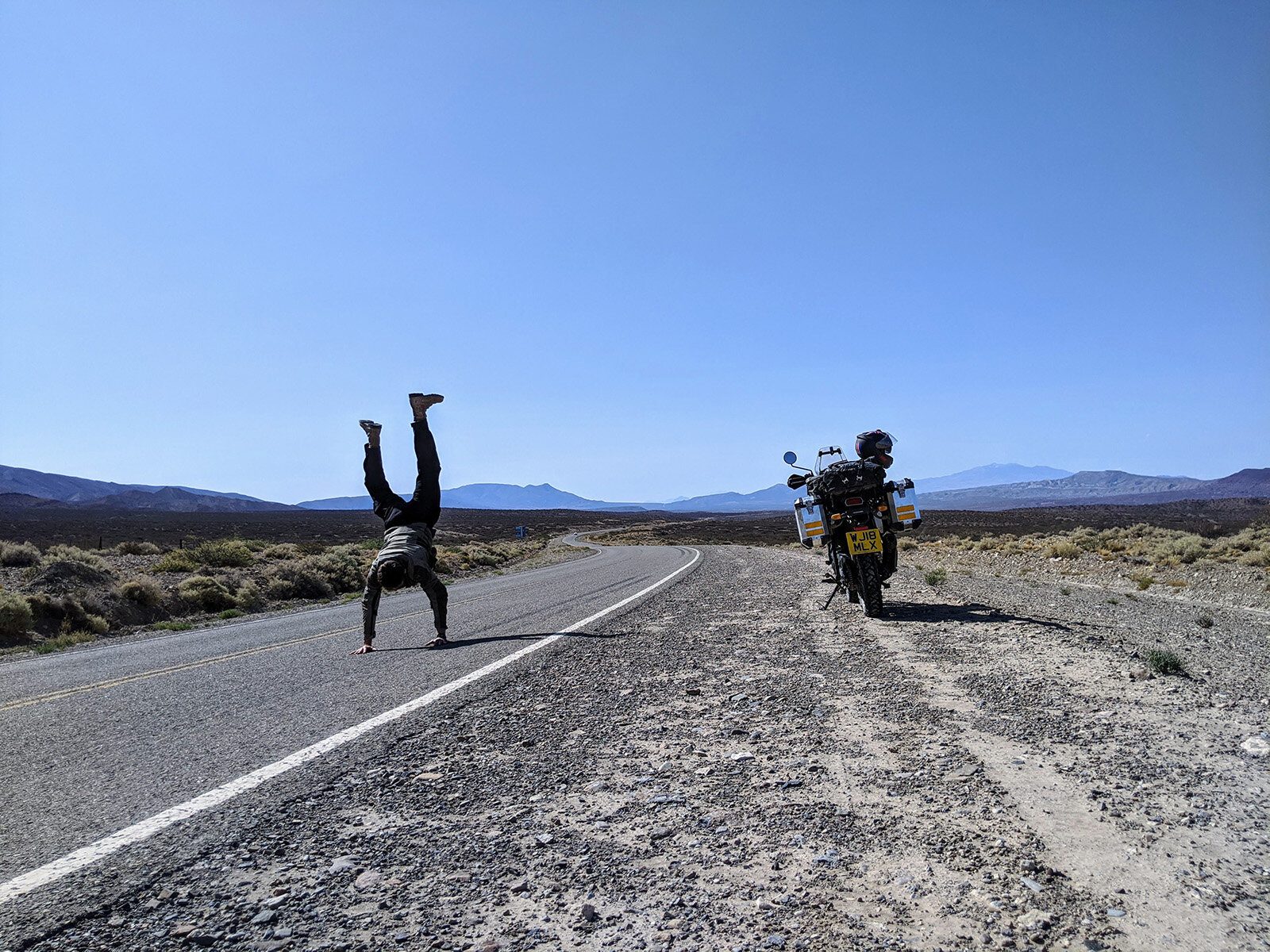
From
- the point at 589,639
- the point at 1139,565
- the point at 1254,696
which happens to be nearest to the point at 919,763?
the point at 1254,696

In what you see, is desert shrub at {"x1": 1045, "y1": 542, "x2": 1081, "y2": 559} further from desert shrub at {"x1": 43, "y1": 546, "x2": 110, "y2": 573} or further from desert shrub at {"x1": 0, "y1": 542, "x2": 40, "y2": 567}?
desert shrub at {"x1": 0, "y1": 542, "x2": 40, "y2": 567}

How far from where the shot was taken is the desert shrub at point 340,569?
2369cm

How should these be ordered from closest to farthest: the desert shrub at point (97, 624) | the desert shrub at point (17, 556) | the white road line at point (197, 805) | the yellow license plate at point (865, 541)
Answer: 1. the white road line at point (197, 805)
2. the yellow license plate at point (865, 541)
3. the desert shrub at point (97, 624)
4. the desert shrub at point (17, 556)

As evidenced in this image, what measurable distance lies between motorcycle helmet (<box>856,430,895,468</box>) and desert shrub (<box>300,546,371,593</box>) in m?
18.4

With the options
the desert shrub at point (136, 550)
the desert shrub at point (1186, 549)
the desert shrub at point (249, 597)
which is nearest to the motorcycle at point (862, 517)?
the desert shrub at point (249, 597)

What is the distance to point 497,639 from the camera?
9.07 m

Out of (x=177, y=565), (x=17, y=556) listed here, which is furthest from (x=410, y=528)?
(x=17, y=556)

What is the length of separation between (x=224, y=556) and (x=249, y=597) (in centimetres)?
729

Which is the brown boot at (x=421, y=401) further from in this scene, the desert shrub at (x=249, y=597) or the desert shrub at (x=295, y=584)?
the desert shrub at (x=295, y=584)

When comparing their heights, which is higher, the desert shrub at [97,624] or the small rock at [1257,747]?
the small rock at [1257,747]

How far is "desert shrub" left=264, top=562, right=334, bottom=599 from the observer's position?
68.9 ft

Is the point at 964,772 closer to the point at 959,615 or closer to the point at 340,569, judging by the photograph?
the point at 959,615

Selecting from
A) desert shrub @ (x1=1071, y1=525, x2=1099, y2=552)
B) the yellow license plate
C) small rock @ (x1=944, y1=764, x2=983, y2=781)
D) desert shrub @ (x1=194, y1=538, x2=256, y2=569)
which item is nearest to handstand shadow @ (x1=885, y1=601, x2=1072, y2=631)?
the yellow license plate

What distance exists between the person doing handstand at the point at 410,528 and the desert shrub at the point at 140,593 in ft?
36.7
